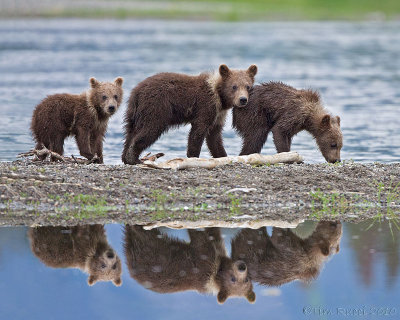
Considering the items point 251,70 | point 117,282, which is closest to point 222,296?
point 117,282

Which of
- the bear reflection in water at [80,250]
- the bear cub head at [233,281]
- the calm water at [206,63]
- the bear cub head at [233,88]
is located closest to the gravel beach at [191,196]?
the bear reflection in water at [80,250]

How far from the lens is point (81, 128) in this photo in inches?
388

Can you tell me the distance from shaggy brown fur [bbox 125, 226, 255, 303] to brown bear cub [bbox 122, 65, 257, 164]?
2745mm

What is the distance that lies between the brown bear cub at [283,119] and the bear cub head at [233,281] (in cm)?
425

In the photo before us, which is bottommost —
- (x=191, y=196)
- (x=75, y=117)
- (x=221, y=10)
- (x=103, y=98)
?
(x=191, y=196)

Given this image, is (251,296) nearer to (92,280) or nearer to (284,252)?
(284,252)

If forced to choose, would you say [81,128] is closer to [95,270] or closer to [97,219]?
[97,219]

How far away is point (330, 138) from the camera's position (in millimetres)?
10328

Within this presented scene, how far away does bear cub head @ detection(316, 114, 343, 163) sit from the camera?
33.9 ft

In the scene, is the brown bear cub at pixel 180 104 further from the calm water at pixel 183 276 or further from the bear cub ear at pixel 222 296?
the bear cub ear at pixel 222 296

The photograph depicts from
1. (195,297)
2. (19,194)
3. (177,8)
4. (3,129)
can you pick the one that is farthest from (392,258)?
(177,8)

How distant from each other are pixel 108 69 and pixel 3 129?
479 inches

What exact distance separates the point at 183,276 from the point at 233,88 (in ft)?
14.1

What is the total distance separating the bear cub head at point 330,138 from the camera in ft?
33.9
